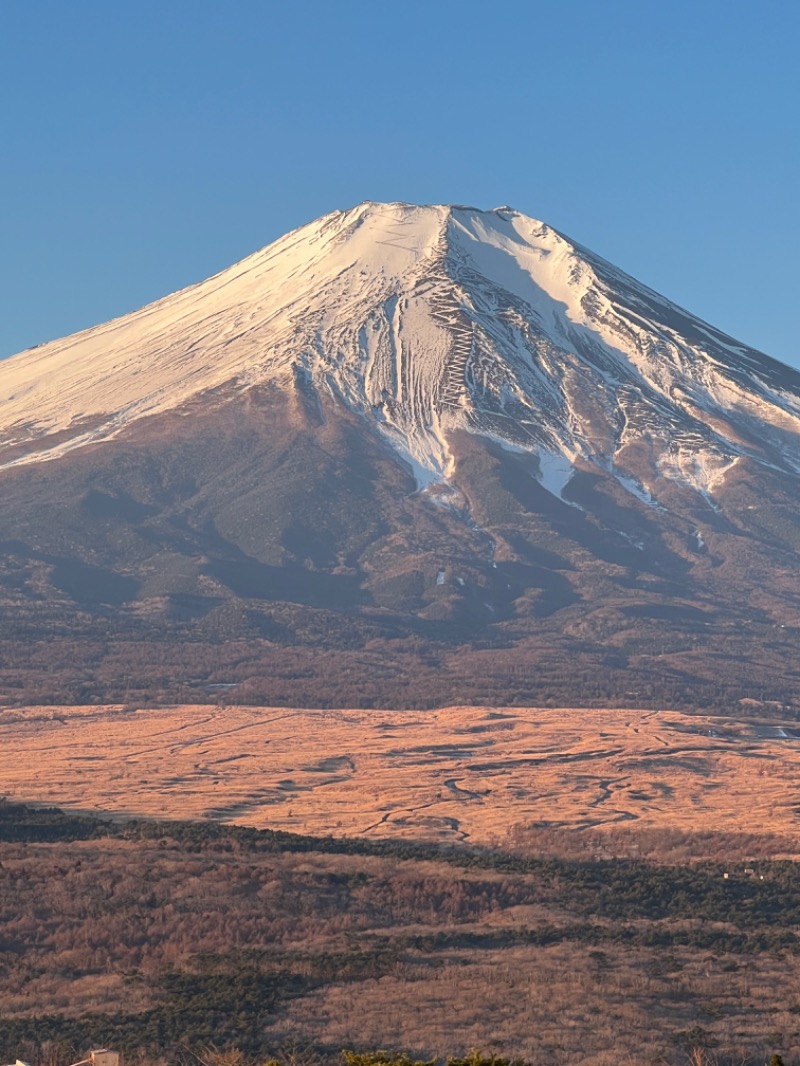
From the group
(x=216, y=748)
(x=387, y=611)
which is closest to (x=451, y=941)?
(x=216, y=748)

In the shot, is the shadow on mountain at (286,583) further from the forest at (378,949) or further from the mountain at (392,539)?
the forest at (378,949)

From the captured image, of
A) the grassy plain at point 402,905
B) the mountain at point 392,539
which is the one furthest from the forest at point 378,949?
the mountain at point 392,539

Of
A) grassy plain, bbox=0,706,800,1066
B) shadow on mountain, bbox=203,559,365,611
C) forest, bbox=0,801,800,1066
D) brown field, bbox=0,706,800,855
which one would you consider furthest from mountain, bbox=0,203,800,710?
forest, bbox=0,801,800,1066

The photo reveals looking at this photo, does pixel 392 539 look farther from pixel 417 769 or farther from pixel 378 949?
pixel 378 949

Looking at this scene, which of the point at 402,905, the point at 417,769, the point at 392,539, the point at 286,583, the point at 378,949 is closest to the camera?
the point at 378,949

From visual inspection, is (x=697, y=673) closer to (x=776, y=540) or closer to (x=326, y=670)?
(x=326, y=670)

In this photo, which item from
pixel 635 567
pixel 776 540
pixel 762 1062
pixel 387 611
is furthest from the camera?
pixel 776 540

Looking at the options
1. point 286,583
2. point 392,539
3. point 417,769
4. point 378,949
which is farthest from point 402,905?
point 392,539
